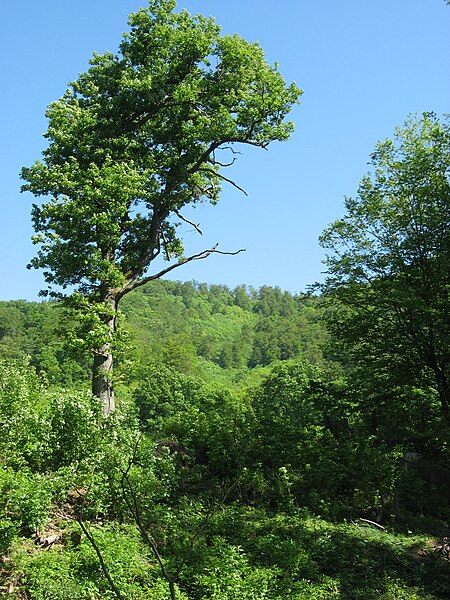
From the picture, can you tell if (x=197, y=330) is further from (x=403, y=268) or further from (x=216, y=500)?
(x=216, y=500)

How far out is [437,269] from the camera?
14008 mm

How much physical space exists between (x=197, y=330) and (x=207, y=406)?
352ft

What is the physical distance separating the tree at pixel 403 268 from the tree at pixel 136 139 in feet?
10.9

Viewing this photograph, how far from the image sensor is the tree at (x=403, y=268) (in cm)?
1386

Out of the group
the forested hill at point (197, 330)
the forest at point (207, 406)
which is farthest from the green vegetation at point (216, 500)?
the forested hill at point (197, 330)

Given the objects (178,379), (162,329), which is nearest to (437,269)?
(178,379)

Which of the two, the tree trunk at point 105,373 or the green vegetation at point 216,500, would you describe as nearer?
the green vegetation at point 216,500

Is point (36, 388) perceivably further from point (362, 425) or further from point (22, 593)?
point (362, 425)

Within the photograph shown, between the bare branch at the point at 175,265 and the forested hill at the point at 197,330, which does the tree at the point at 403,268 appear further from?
the forested hill at the point at 197,330

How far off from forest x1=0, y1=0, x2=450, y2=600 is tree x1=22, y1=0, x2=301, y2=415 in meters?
0.05

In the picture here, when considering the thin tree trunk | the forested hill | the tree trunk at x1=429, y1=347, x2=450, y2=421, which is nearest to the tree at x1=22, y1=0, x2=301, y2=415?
the thin tree trunk

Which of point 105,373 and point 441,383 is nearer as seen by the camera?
point 105,373

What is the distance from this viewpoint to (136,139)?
47.4 ft

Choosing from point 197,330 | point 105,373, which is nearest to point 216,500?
point 105,373
